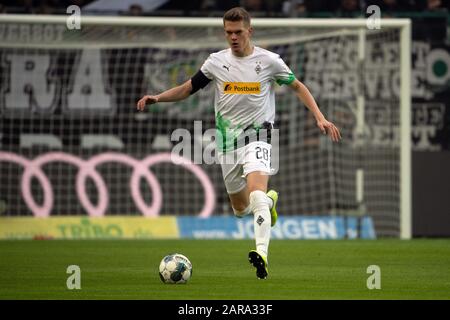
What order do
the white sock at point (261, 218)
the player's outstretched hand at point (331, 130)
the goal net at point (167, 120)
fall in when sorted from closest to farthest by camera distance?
the white sock at point (261, 218) < the player's outstretched hand at point (331, 130) < the goal net at point (167, 120)

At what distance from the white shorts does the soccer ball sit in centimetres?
118

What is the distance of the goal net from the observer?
1805 centimetres

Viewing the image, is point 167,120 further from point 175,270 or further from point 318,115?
point 175,270

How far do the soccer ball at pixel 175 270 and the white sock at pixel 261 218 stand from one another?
0.63 meters

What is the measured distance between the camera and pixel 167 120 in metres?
18.9

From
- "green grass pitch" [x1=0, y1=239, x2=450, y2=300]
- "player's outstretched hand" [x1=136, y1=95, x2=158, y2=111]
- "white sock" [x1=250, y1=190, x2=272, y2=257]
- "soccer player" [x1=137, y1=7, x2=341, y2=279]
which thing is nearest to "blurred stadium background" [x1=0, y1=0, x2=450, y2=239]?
"green grass pitch" [x1=0, y1=239, x2=450, y2=300]

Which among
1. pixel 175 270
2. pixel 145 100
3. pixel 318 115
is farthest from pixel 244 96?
pixel 175 270

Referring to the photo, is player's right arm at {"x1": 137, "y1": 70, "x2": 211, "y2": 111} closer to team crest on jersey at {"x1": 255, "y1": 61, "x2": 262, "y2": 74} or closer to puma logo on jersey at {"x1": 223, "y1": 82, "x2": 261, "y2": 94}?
puma logo on jersey at {"x1": 223, "y1": 82, "x2": 261, "y2": 94}

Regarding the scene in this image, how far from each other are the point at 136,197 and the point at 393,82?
15.1 feet

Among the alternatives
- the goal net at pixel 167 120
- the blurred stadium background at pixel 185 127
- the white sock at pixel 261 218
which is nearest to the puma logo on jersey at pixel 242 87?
Answer: the white sock at pixel 261 218

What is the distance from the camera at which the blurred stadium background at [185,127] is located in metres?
18.0

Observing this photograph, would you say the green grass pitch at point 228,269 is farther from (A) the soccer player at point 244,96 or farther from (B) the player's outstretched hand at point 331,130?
(B) the player's outstretched hand at point 331,130

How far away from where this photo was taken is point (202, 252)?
45.5 ft

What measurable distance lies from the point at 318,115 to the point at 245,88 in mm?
773
